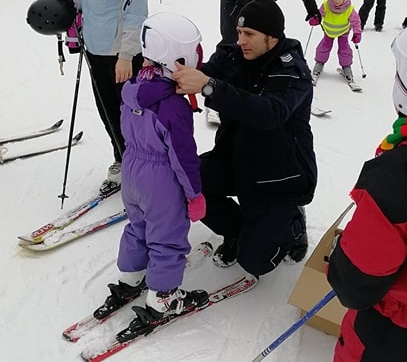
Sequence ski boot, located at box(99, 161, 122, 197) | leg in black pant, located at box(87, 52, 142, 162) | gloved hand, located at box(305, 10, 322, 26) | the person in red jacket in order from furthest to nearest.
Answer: gloved hand, located at box(305, 10, 322, 26), ski boot, located at box(99, 161, 122, 197), leg in black pant, located at box(87, 52, 142, 162), the person in red jacket

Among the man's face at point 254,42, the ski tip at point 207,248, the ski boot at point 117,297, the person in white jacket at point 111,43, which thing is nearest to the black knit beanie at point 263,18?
the man's face at point 254,42

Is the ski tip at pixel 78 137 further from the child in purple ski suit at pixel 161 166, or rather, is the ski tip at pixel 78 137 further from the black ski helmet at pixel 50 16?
the child in purple ski suit at pixel 161 166

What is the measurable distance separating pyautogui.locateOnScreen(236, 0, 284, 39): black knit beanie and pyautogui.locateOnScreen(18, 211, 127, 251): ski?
142 cm

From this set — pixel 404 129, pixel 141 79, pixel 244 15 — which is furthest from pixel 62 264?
pixel 404 129

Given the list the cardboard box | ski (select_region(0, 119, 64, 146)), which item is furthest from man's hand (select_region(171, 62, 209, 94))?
ski (select_region(0, 119, 64, 146))

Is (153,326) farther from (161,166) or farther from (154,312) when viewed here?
(161,166)

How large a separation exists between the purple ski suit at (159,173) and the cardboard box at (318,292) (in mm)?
522

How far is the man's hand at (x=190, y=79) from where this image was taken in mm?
1910

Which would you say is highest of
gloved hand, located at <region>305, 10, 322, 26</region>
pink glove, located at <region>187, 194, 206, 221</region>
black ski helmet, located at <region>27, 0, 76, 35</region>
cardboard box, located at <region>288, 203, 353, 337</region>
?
black ski helmet, located at <region>27, 0, 76, 35</region>

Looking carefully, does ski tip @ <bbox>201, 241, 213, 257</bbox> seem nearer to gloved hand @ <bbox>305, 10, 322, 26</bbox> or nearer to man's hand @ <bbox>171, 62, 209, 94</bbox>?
man's hand @ <bbox>171, 62, 209, 94</bbox>

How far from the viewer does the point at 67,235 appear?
286cm

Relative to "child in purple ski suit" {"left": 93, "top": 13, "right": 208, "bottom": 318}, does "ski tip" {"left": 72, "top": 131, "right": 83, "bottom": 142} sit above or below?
below

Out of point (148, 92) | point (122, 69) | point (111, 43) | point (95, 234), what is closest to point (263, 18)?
point (148, 92)

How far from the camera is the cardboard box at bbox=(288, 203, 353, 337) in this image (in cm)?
210
